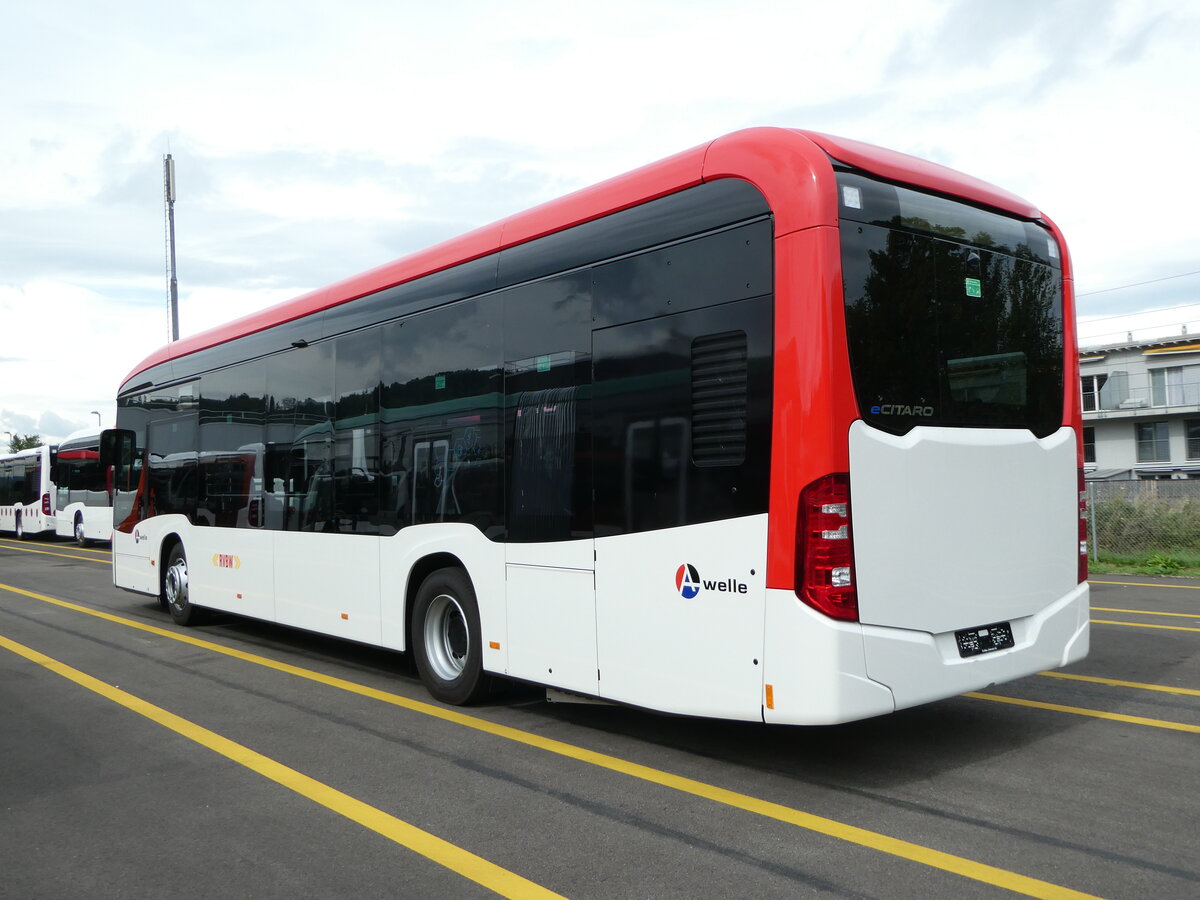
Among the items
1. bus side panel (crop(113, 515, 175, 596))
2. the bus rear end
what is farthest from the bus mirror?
the bus rear end

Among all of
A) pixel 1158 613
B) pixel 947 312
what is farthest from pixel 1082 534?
pixel 1158 613

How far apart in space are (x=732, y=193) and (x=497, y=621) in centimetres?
315

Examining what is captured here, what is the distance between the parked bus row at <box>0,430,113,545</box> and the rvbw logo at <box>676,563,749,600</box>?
2596cm

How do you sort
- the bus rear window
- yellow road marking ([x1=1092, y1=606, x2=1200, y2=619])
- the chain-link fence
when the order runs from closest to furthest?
the bus rear window, yellow road marking ([x1=1092, y1=606, x2=1200, y2=619]), the chain-link fence

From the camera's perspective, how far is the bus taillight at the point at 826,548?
4570 millimetres

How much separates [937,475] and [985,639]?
3.12 ft

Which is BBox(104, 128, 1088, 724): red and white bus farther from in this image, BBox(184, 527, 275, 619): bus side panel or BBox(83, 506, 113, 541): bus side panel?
BBox(83, 506, 113, 541): bus side panel

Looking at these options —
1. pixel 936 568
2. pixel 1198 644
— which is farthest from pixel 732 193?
pixel 1198 644

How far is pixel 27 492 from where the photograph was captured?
117ft

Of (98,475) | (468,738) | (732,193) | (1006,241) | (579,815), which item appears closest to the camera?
(579,815)

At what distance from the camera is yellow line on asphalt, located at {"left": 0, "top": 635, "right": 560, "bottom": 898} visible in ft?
13.0

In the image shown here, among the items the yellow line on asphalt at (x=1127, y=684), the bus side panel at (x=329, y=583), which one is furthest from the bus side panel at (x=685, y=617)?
the yellow line on asphalt at (x=1127, y=684)

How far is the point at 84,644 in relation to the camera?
34.1ft

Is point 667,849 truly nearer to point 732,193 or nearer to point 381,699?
point 732,193
